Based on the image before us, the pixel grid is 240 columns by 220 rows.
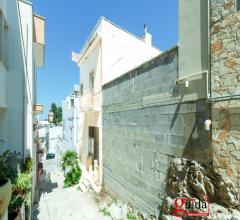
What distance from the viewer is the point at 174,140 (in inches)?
187

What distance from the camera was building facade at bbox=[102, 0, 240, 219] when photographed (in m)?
3.41

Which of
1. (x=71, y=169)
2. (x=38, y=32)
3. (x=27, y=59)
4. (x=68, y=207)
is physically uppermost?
(x=38, y=32)

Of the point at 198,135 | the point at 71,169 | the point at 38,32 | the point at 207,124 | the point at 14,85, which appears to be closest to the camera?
the point at 207,124

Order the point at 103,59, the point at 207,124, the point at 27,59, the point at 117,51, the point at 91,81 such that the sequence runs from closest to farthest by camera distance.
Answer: the point at 207,124, the point at 27,59, the point at 103,59, the point at 117,51, the point at 91,81

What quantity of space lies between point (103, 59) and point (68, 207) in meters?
6.72

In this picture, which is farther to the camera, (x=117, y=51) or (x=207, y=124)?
(x=117, y=51)

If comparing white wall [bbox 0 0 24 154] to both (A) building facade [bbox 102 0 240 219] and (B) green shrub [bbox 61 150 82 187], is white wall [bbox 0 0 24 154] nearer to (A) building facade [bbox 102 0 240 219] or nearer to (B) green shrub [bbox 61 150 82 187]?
(A) building facade [bbox 102 0 240 219]

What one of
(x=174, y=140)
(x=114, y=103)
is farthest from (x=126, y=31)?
(x=174, y=140)

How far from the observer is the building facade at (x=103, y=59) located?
9.77 metres

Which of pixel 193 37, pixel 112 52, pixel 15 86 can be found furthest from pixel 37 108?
pixel 193 37

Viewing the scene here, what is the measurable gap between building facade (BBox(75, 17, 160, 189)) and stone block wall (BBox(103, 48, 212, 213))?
1428 mm

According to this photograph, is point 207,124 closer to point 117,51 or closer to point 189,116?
point 189,116

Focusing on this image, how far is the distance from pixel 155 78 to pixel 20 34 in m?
4.83

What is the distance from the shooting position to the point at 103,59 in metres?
9.70
